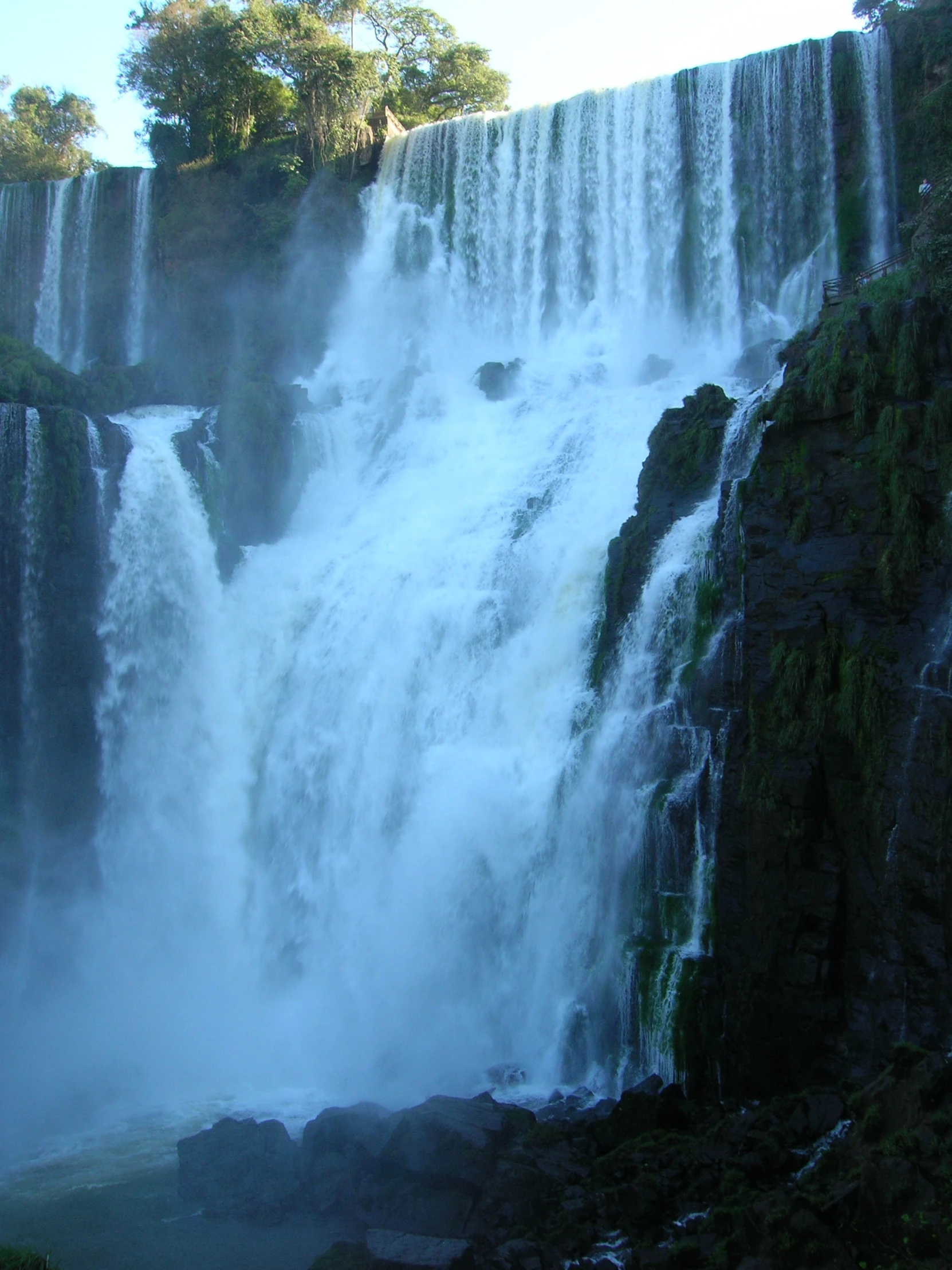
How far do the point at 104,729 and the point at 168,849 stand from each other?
125 inches

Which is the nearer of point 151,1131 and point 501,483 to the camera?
point 151,1131

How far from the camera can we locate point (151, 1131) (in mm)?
17750

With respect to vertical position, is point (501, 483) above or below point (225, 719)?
above

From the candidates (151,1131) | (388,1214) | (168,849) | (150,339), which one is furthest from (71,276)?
(388,1214)

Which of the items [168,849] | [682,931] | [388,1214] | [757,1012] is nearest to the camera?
[388,1214]

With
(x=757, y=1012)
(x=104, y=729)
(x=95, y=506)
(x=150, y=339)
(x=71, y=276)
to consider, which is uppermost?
(x=71, y=276)

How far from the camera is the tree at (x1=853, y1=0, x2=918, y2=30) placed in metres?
31.5

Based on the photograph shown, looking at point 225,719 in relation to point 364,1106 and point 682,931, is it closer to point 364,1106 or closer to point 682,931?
point 364,1106

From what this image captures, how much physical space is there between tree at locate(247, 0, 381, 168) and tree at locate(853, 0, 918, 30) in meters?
17.3

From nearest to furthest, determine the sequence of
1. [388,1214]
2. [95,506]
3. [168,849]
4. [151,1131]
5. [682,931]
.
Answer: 1. [388,1214]
2. [682,931]
3. [151,1131]
4. [168,849]
5. [95,506]

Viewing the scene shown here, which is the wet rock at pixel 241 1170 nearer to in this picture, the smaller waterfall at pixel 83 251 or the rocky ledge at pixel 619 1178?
the rocky ledge at pixel 619 1178

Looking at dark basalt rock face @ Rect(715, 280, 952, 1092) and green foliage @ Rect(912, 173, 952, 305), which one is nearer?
dark basalt rock face @ Rect(715, 280, 952, 1092)

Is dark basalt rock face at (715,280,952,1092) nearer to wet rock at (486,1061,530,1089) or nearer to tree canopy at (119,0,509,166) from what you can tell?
wet rock at (486,1061,530,1089)

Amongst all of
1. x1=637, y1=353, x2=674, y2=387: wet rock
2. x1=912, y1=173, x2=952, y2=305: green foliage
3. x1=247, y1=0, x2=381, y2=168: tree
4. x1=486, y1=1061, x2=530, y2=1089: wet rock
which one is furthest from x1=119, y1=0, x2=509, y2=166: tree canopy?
x1=486, y1=1061, x2=530, y2=1089: wet rock
